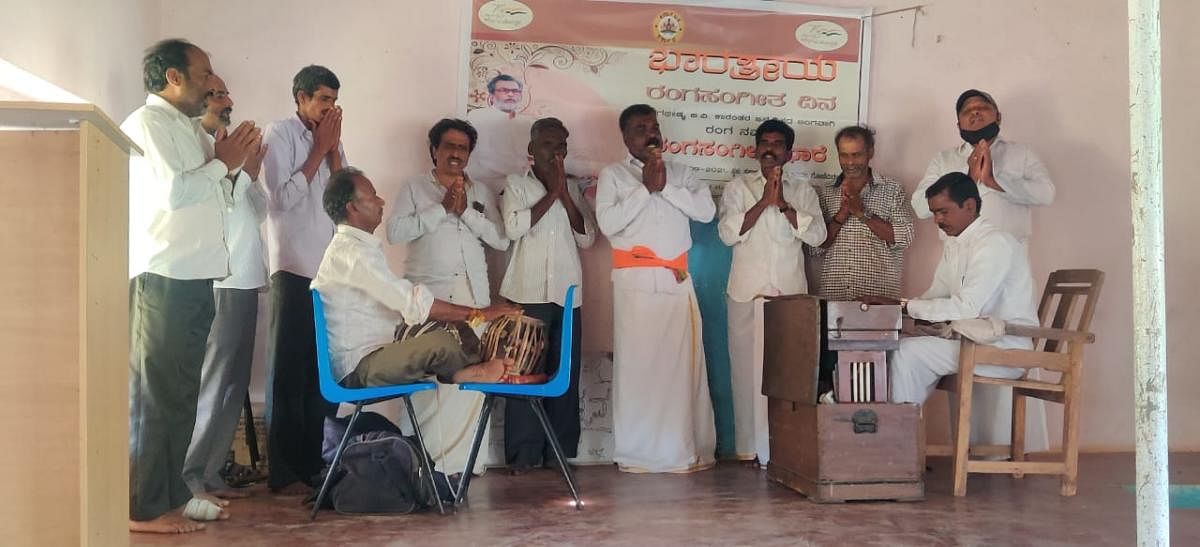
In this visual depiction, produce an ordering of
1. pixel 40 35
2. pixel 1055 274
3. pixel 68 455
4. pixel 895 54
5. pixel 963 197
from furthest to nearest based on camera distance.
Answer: pixel 895 54 → pixel 1055 274 → pixel 963 197 → pixel 40 35 → pixel 68 455

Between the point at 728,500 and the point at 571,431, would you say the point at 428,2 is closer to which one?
the point at 571,431

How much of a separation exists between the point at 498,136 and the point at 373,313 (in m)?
1.91

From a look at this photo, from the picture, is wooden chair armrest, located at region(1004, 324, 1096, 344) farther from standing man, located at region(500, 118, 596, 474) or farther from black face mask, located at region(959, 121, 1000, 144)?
standing man, located at region(500, 118, 596, 474)

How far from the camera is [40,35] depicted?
381 cm

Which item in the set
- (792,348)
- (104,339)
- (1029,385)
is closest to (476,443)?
(792,348)

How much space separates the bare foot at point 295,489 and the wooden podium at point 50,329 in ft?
7.17

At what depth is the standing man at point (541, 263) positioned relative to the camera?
551 cm

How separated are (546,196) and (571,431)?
3.92ft

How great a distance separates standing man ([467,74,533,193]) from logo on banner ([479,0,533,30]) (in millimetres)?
274

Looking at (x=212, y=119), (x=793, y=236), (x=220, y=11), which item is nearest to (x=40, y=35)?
(x=212, y=119)

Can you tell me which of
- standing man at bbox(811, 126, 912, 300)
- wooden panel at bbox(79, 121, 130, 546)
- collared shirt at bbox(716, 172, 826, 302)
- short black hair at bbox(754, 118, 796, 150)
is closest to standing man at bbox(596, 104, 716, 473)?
collared shirt at bbox(716, 172, 826, 302)

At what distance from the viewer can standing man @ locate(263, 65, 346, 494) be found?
4742mm

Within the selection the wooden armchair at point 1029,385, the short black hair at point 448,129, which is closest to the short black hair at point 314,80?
the short black hair at point 448,129

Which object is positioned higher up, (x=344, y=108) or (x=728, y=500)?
(x=344, y=108)
